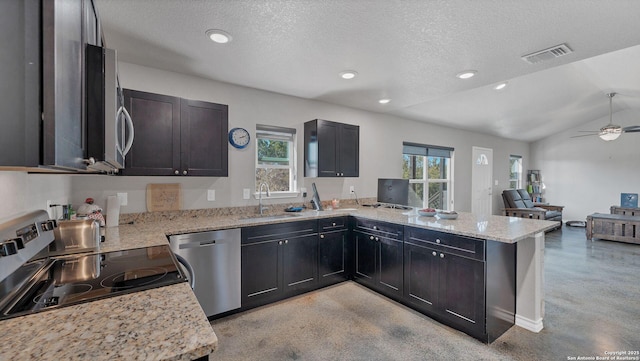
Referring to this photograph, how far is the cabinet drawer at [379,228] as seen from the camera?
2.89m

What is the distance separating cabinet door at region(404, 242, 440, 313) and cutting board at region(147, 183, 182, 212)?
241cm

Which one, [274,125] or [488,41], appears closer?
[488,41]

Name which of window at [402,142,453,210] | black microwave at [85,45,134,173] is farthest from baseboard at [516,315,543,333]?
black microwave at [85,45,134,173]

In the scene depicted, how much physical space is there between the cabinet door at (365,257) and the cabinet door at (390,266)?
0.30 ft

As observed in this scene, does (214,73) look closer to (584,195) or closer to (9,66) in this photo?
(9,66)

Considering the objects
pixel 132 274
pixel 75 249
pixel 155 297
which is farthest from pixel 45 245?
pixel 155 297

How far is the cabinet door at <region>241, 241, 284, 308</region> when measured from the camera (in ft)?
8.84

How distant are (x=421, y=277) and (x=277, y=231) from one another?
1.48 metres

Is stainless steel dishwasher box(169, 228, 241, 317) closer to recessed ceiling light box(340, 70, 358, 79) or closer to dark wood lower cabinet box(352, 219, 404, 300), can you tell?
dark wood lower cabinet box(352, 219, 404, 300)

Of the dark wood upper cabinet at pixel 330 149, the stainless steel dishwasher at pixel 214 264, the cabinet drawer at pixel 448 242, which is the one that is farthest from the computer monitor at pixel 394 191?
the stainless steel dishwasher at pixel 214 264

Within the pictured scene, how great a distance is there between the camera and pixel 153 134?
8.29 feet

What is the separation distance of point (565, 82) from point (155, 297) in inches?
255

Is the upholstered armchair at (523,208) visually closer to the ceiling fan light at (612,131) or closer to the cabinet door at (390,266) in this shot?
the ceiling fan light at (612,131)

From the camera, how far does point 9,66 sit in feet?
1.83
